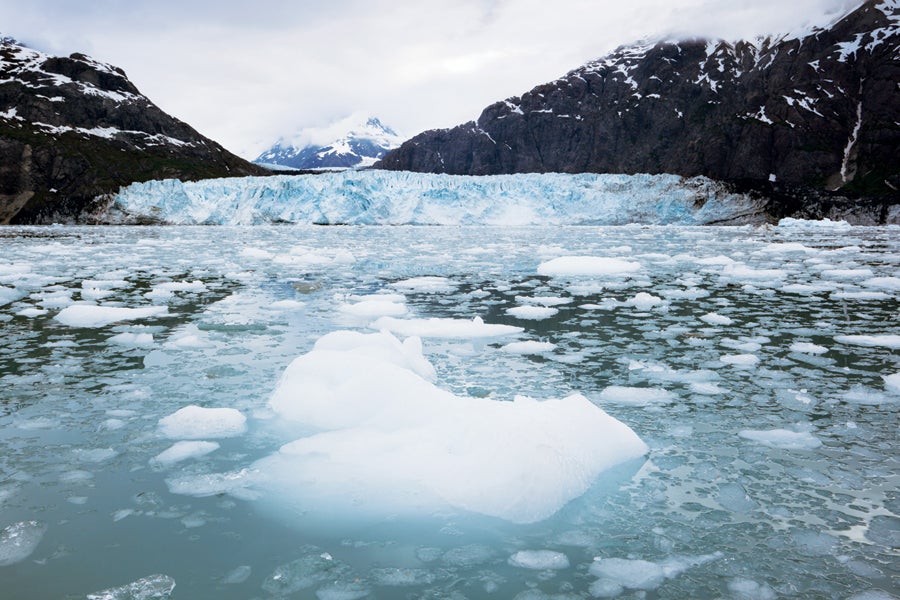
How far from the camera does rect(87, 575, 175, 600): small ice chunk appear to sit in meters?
2.17

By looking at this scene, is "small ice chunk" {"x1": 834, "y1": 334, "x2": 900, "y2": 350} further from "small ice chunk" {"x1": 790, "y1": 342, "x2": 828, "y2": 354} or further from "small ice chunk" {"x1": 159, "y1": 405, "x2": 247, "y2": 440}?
"small ice chunk" {"x1": 159, "y1": 405, "x2": 247, "y2": 440}

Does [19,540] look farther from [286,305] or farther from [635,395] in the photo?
[286,305]

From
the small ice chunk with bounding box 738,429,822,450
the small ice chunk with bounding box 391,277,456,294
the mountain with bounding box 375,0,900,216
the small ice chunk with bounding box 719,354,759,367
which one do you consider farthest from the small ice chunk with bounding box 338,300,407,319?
the mountain with bounding box 375,0,900,216

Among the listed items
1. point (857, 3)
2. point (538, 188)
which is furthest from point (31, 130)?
point (857, 3)

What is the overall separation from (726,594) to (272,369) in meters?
4.36

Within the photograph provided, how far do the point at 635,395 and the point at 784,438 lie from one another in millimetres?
1162

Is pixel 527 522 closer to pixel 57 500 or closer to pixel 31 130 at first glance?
pixel 57 500

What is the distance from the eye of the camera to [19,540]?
8.39 ft

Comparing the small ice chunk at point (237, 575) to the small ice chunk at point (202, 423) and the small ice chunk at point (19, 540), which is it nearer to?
the small ice chunk at point (19, 540)

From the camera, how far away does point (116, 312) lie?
8133 millimetres

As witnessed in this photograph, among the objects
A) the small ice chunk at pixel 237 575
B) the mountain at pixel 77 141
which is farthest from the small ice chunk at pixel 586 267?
the mountain at pixel 77 141

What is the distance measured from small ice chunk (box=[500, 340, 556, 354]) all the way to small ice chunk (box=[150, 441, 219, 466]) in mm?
3374

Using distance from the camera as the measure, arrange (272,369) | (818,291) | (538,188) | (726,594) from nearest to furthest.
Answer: (726,594) < (272,369) < (818,291) < (538,188)

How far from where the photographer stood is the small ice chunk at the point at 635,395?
4.54 m
